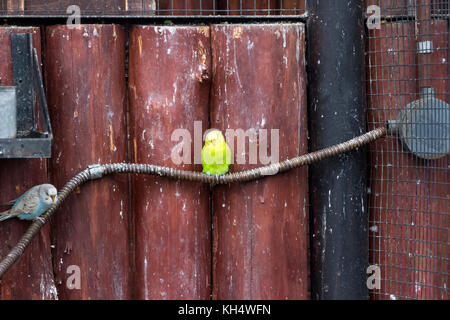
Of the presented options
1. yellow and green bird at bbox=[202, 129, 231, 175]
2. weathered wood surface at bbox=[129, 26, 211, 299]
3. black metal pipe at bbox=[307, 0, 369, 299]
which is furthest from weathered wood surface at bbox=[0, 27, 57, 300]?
black metal pipe at bbox=[307, 0, 369, 299]

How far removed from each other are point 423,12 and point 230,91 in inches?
31.3

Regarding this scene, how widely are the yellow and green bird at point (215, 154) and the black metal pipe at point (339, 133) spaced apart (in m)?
0.36

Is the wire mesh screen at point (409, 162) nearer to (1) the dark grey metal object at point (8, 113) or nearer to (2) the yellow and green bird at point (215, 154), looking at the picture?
(2) the yellow and green bird at point (215, 154)

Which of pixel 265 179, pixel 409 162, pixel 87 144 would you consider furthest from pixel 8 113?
pixel 409 162

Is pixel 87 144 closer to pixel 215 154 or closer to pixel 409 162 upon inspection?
pixel 215 154

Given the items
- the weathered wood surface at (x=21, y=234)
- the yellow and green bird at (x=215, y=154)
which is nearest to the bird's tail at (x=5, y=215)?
the weathered wood surface at (x=21, y=234)

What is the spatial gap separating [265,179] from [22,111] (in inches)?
34.9

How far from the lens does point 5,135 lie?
1.57 meters

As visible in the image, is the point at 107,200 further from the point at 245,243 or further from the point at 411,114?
the point at 411,114

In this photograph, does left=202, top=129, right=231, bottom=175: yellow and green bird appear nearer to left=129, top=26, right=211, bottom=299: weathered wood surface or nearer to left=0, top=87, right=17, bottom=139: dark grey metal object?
left=129, top=26, right=211, bottom=299: weathered wood surface

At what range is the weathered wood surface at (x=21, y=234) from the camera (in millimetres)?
1768

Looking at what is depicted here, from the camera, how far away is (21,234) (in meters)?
1.78

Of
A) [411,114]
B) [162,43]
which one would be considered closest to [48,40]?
[162,43]

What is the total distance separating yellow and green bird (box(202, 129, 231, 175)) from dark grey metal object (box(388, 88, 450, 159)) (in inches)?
24.5
